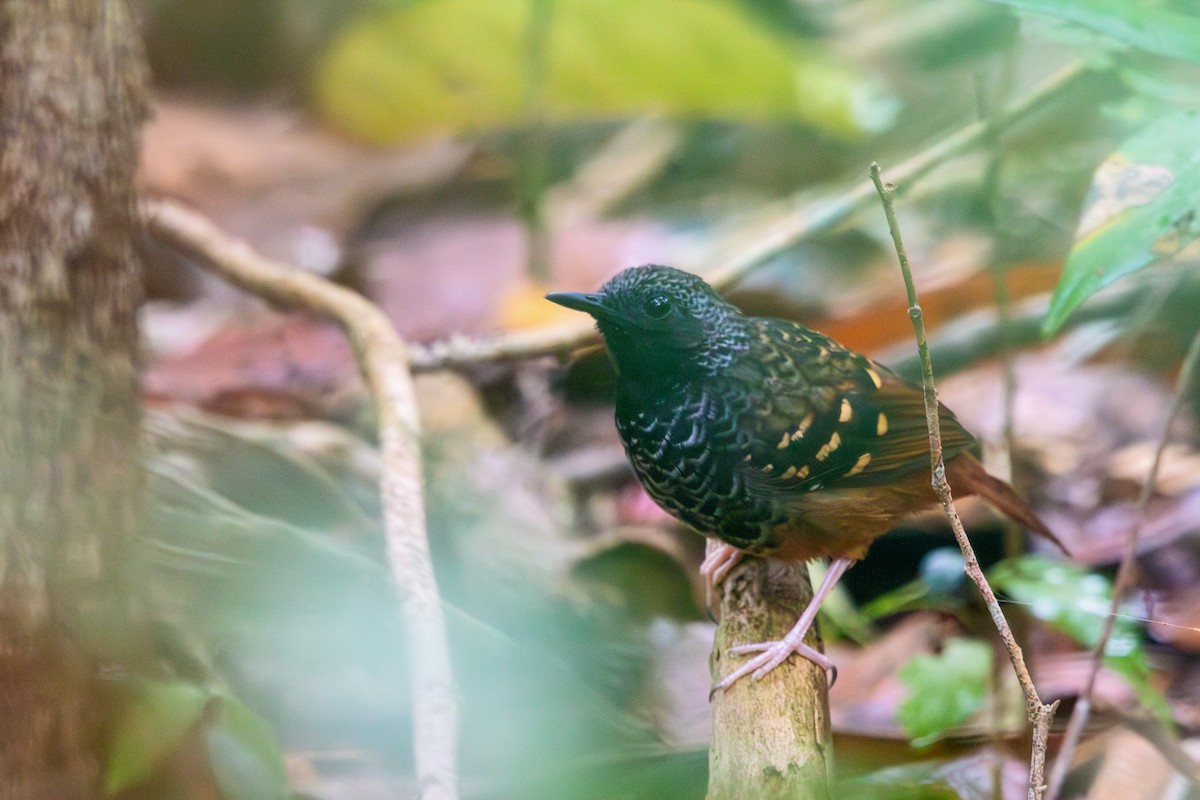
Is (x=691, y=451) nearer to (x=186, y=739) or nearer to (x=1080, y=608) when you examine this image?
(x=1080, y=608)

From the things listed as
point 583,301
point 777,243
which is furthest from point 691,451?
point 777,243

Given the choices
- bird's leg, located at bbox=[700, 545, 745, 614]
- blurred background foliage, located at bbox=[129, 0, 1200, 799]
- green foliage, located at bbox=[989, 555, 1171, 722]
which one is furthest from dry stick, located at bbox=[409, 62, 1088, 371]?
green foliage, located at bbox=[989, 555, 1171, 722]

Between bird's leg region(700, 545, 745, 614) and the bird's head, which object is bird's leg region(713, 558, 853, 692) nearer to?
bird's leg region(700, 545, 745, 614)

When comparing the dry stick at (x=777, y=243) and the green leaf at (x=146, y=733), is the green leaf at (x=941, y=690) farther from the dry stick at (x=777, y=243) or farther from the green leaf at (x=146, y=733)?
the green leaf at (x=146, y=733)

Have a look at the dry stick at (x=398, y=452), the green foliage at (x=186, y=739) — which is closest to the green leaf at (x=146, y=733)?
the green foliage at (x=186, y=739)

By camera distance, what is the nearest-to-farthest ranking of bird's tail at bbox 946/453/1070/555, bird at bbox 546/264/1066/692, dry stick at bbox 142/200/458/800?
dry stick at bbox 142/200/458/800, bird at bbox 546/264/1066/692, bird's tail at bbox 946/453/1070/555

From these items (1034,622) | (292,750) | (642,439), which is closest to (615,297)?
(642,439)

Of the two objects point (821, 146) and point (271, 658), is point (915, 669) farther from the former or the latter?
point (821, 146)
